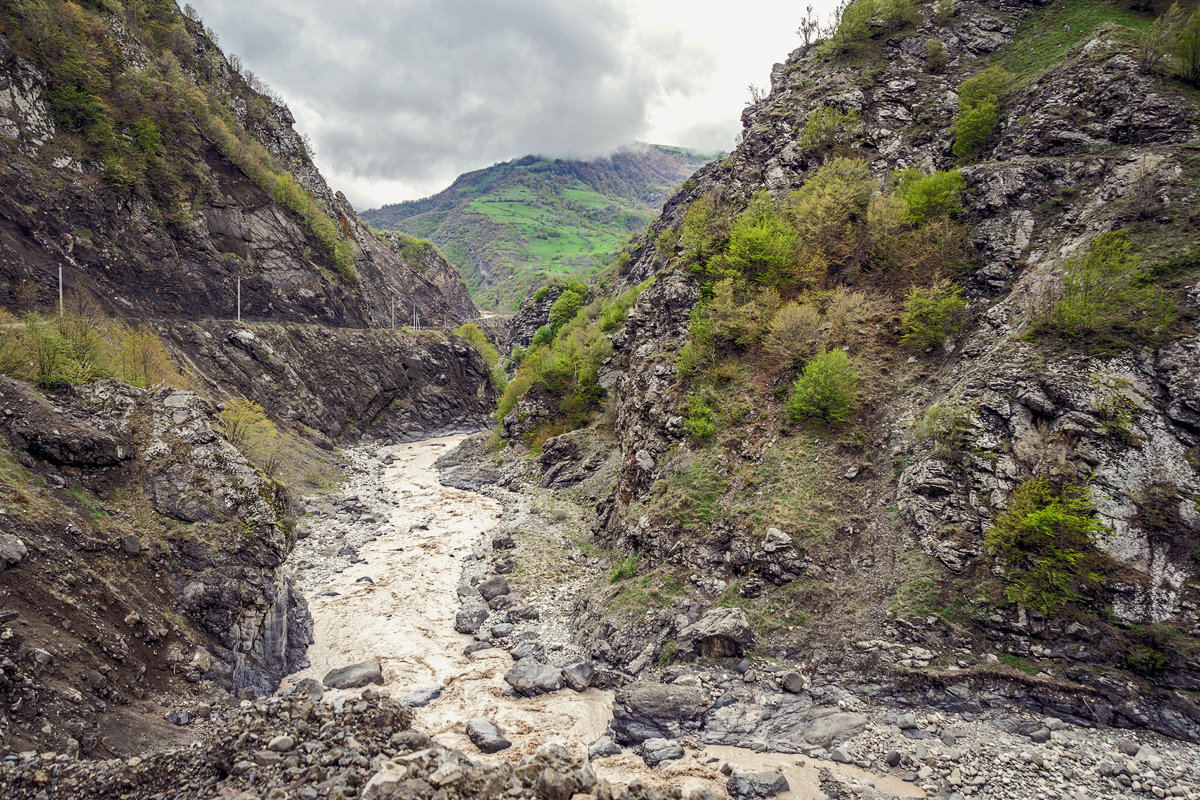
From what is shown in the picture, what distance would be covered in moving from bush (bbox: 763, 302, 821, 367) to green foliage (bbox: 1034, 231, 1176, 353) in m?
8.39

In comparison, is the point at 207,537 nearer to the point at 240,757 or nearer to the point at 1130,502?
the point at 240,757

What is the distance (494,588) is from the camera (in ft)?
80.2

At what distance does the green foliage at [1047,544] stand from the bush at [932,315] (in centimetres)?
819

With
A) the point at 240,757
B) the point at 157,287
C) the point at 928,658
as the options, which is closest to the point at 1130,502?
the point at 928,658

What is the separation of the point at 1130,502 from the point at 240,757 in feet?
75.3

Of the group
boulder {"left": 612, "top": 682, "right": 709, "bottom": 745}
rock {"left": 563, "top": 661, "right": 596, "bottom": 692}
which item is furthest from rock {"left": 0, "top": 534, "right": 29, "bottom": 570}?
boulder {"left": 612, "top": 682, "right": 709, "bottom": 745}

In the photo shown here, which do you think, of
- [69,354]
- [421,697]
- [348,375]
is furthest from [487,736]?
[348,375]

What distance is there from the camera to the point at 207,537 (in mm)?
15695

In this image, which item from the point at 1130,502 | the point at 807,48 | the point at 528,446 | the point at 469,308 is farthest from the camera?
the point at 469,308

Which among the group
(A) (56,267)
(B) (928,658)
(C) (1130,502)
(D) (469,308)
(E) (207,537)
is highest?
(D) (469,308)

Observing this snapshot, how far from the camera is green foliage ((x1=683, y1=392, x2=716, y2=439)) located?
77.4 ft

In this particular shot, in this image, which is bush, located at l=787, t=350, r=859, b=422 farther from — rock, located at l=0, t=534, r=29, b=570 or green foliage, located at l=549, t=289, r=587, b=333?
green foliage, located at l=549, t=289, r=587, b=333

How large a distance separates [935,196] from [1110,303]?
34.7 feet

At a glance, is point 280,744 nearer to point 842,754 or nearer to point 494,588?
point 842,754
